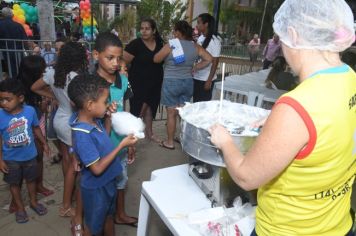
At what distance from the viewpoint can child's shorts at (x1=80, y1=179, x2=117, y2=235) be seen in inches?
75.0

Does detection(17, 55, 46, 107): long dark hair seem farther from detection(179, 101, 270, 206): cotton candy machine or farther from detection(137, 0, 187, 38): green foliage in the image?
detection(137, 0, 187, 38): green foliage

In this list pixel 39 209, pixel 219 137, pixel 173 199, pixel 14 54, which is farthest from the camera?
pixel 14 54

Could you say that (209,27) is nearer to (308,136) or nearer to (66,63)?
(66,63)

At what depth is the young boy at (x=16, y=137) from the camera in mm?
2316

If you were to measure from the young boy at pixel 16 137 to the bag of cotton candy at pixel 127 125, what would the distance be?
88cm

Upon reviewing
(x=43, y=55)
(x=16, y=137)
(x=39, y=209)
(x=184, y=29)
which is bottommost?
(x=39, y=209)

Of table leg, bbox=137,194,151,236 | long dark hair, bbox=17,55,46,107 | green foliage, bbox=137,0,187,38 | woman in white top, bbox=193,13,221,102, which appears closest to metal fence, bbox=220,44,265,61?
green foliage, bbox=137,0,187,38

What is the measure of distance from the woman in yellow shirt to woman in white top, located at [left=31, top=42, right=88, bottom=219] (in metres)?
1.70

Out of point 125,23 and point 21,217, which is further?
point 125,23

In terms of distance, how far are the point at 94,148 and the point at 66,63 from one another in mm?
978

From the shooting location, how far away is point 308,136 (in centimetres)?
89

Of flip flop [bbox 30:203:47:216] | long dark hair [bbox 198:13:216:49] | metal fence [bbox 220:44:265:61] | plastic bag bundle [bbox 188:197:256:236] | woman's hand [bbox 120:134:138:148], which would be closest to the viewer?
plastic bag bundle [bbox 188:197:256:236]

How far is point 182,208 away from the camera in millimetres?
1539

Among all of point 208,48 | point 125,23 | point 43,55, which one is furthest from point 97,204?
point 125,23
